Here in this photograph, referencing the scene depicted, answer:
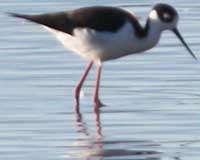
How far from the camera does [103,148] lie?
10.4 meters

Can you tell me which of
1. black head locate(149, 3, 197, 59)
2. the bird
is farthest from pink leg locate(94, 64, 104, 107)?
black head locate(149, 3, 197, 59)

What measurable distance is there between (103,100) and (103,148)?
2102mm

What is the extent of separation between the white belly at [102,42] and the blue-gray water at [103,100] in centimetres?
35

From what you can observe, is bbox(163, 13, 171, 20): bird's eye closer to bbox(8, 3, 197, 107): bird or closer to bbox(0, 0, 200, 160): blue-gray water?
bbox(8, 3, 197, 107): bird

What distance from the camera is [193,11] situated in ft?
56.0

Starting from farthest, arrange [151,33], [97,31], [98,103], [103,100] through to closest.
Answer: [151,33] < [97,31] < [103,100] < [98,103]

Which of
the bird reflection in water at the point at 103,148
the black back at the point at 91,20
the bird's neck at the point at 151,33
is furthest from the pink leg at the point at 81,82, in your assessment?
the bird reflection in water at the point at 103,148

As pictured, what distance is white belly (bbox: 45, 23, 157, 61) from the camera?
12.7 metres

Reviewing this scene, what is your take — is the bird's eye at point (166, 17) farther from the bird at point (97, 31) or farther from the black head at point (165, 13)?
the bird at point (97, 31)

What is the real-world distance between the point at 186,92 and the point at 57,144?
2.42 m

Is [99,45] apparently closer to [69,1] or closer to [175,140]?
[175,140]

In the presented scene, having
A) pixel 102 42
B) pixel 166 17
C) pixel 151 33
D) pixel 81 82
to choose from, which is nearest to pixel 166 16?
pixel 166 17

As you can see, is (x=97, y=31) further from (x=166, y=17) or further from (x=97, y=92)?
(x=166, y=17)

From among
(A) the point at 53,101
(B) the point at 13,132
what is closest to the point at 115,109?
(A) the point at 53,101
